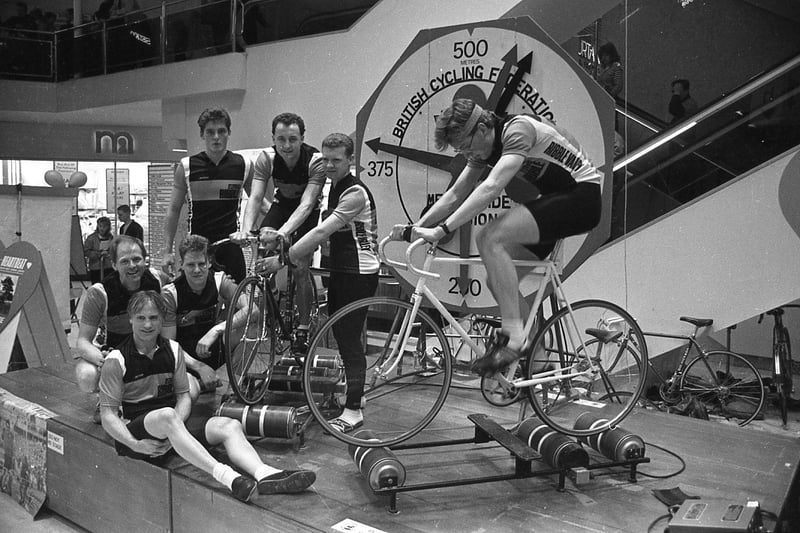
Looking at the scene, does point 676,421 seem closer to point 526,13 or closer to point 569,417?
point 569,417

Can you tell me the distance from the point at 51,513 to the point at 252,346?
4.59 feet

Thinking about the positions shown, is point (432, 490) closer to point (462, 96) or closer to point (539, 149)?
point (539, 149)

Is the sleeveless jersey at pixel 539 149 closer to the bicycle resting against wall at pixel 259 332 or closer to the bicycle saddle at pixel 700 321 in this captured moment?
the bicycle resting against wall at pixel 259 332

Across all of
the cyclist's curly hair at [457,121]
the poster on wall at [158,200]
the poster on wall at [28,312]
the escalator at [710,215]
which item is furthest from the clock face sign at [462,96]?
the poster on wall at [28,312]

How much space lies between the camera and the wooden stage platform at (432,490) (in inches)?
100

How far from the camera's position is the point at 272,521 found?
2545 millimetres

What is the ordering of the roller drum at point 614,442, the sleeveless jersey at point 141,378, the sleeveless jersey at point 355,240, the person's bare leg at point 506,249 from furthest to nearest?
the sleeveless jersey at point 355,240 → the sleeveless jersey at point 141,378 → the roller drum at point 614,442 → the person's bare leg at point 506,249

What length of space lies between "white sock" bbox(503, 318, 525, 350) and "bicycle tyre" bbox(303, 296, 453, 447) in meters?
0.25

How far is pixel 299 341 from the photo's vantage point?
3.77 m

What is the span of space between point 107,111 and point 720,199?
3.83m

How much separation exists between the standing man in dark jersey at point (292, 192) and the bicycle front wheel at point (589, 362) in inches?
47.5

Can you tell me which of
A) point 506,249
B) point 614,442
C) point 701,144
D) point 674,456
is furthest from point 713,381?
point 506,249

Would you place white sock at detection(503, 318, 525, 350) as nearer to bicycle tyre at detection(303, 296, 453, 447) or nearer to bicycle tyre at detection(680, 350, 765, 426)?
bicycle tyre at detection(303, 296, 453, 447)

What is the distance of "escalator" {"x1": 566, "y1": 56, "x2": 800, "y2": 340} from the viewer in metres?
3.57
